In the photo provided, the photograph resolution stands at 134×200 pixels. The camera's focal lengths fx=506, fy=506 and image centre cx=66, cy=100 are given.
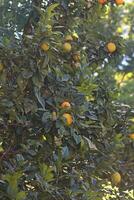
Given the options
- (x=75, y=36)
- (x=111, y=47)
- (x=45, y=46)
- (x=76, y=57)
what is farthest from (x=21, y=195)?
(x=111, y=47)

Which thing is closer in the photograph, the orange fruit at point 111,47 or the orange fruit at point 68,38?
the orange fruit at point 68,38

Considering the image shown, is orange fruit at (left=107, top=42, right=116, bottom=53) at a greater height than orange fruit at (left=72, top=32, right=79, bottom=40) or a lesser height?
lesser

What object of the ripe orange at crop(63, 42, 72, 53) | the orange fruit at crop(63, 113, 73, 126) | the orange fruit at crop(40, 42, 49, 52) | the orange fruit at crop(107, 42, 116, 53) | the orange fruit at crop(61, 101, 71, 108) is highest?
the orange fruit at crop(40, 42, 49, 52)

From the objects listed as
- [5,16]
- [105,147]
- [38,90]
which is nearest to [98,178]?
[105,147]

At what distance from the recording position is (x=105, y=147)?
2.53m

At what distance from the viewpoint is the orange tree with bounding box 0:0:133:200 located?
7.22ft

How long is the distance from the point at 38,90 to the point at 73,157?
0.37 metres

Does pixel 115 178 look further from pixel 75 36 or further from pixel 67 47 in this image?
pixel 75 36

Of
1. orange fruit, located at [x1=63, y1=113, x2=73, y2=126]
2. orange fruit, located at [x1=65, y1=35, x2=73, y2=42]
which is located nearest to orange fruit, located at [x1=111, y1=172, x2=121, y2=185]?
orange fruit, located at [x1=63, y1=113, x2=73, y2=126]

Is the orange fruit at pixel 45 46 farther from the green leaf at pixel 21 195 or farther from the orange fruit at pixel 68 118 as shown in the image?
the green leaf at pixel 21 195

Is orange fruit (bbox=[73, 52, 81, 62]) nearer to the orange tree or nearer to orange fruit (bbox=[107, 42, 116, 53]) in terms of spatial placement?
the orange tree

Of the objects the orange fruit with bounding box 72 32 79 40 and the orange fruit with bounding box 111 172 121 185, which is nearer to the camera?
the orange fruit with bounding box 111 172 121 185

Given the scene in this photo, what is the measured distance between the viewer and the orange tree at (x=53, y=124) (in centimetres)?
220

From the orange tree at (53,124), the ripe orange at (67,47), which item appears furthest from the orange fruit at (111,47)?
the ripe orange at (67,47)
